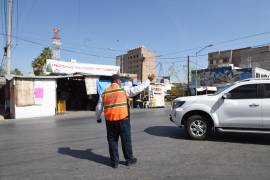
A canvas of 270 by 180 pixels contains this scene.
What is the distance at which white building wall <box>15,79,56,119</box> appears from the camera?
1980 centimetres

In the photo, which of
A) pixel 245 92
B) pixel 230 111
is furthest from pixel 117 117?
pixel 245 92

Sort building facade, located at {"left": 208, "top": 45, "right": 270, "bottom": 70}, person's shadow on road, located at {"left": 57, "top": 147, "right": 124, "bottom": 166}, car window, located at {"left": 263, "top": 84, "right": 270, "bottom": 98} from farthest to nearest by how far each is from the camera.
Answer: building facade, located at {"left": 208, "top": 45, "right": 270, "bottom": 70}, car window, located at {"left": 263, "top": 84, "right": 270, "bottom": 98}, person's shadow on road, located at {"left": 57, "top": 147, "right": 124, "bottom": 166}

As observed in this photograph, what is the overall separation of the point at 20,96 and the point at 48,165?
48.8 ft

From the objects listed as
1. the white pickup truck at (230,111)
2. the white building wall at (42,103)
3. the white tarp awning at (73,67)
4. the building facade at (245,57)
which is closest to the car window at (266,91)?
the white pickup truck at (230,111)

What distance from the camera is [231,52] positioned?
3489 inches

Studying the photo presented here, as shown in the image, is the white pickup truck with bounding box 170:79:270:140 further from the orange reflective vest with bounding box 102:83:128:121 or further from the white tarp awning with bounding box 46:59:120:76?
the white tarp awning with bounding box 46:59:120:76

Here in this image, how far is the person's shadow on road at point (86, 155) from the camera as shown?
6202 millimetres

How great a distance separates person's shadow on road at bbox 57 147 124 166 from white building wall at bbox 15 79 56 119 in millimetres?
13323

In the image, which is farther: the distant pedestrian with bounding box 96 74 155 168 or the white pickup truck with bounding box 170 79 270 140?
the white pickup truck with bounding box 170 79 270 140

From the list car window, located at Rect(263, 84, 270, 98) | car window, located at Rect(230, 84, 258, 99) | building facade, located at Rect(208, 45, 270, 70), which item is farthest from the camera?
building facade, located at Rect(208, 45, 270, 70)

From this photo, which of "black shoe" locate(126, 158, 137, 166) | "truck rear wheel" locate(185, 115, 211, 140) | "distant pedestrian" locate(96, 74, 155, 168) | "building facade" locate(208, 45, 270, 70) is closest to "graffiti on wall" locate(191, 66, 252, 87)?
"building facade" locate(208, 45, 270, 70)

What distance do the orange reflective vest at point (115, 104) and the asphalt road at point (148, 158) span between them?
3.40 ft

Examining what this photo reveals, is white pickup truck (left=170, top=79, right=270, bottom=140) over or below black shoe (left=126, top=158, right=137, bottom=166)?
over

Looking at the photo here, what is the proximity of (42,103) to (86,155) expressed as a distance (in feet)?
49.7
